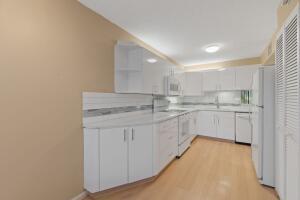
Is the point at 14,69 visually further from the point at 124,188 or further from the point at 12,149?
the point at 124,188

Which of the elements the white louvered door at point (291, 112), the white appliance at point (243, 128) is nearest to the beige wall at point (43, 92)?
the white louvered door at point (291, 112)

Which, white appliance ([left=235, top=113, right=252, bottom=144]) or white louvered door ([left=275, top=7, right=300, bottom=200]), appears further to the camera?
white appliance ([left=235, top=113, right=252, bottom=144])

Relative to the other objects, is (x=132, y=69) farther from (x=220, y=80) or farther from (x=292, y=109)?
(x=220, y=80)

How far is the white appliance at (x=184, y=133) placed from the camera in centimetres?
321

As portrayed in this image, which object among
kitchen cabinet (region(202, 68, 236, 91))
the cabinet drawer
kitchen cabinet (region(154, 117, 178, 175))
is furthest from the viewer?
kitchen cabinet (region(202, 68, 236, 91))

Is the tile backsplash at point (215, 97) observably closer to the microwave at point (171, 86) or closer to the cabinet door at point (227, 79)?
the cabinet door at point (227, 79)

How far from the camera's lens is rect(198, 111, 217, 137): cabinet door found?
452cm

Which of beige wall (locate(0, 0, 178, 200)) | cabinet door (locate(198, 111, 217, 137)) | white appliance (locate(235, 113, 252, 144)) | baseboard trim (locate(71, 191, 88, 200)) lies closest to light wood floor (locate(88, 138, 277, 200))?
baseboard trim (locate(71, 191, 88, 200))

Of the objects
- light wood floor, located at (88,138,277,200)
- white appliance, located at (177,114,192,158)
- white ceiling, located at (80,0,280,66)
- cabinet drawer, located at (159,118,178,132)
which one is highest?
white ceiling, located at (80,0,280,66)

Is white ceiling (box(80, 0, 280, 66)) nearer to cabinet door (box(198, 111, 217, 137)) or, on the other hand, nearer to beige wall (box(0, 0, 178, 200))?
beige wall (box(0, 0, 178, 200))

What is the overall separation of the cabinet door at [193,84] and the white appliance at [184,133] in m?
1.40

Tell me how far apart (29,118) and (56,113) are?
254 millimetres

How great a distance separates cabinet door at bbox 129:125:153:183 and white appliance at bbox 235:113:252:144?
3.05m

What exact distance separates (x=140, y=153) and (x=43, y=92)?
1415 millimetres
